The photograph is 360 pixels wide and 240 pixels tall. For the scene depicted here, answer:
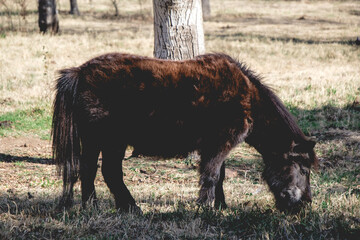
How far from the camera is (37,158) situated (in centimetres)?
671

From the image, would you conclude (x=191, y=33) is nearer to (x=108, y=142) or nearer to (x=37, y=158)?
(x=108, y=142)

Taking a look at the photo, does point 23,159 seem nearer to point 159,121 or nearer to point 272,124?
point 159,121

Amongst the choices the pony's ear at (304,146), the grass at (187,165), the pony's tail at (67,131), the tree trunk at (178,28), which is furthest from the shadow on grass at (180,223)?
the tree trunk at (178,28)

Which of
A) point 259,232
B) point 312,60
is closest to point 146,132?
point 259,232

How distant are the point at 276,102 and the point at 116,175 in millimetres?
1888

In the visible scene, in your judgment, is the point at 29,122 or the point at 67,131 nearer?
the point at 67,131

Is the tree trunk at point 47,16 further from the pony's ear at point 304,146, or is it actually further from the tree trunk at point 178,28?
the pony's ear at point 304,146

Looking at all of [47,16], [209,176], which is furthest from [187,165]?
[47,16]

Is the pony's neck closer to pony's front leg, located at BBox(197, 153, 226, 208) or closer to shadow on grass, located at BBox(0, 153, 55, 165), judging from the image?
pony's front leg, located at BBox(197, 153, 226, 208)

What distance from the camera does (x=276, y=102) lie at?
4.58 m

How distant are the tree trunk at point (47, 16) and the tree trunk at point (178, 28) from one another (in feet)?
39.3

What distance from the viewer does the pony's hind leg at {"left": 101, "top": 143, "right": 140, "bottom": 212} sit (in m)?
4.41

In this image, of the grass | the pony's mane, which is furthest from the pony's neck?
the grass

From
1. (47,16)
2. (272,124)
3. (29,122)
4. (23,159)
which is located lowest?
(23,159)
